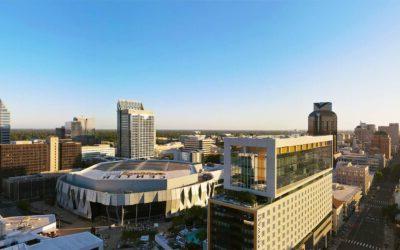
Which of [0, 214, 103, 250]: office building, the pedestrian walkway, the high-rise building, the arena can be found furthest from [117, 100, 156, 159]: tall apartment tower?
the pedestrian walkway

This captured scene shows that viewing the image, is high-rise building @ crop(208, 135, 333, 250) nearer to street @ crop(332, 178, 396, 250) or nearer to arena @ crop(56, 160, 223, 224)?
street @ crop(332, 178, 396, 250)

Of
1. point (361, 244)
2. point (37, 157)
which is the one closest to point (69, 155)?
point (37, 157)

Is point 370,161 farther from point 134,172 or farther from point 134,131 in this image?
point 134,131

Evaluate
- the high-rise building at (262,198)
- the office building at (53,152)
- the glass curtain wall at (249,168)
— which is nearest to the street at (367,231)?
the high-rise building at (262,198)

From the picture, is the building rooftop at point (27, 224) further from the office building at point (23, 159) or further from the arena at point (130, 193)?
the office building at point (23, 159)

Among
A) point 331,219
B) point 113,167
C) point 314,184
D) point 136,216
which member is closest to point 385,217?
point 331,219
